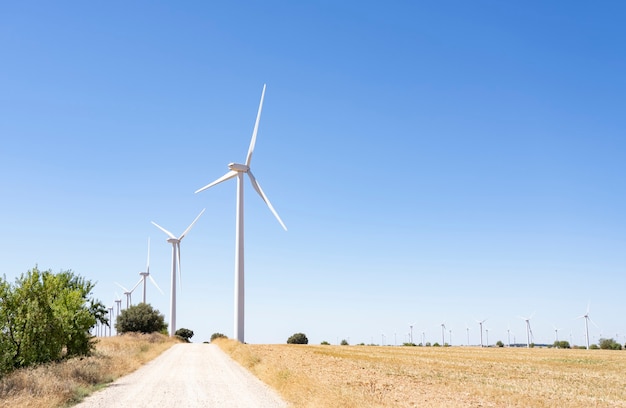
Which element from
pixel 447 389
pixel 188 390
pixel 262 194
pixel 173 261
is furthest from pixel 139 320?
pixel 447 389

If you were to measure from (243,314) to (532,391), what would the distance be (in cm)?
5078

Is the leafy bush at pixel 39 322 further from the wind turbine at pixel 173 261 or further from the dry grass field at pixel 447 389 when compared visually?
the wind turbine at pixel 173 261

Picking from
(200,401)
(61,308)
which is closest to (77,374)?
(61,308)

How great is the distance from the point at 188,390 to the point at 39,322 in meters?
10.8

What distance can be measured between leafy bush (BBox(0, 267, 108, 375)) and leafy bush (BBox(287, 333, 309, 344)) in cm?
8182

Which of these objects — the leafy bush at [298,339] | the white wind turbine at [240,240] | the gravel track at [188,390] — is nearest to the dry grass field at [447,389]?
the gravel track at [188,390]

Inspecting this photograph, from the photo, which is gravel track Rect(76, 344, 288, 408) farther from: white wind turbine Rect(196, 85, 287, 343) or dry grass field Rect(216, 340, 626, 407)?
white wind turbine Rect(196, 85, 287, 343)

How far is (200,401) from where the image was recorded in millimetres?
23781

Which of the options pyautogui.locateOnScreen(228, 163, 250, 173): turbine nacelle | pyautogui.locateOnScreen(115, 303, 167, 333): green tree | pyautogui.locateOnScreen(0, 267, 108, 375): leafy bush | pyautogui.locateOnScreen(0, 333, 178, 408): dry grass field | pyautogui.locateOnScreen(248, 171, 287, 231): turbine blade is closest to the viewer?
pyautogui.locateOnScreen(0, 333, 178, 408): dry grass field

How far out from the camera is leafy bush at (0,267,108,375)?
1167 inches

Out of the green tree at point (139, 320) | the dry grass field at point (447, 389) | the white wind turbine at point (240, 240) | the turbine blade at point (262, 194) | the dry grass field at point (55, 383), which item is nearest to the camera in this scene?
the dry grass field at point (55, 383)

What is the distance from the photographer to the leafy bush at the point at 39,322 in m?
29.6

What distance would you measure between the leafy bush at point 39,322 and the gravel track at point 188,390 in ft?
16.1

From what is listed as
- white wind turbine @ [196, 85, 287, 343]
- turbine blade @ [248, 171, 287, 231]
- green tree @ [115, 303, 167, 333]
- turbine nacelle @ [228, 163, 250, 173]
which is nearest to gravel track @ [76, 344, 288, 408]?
turbine blade @ [248, 171, 287, 231]
